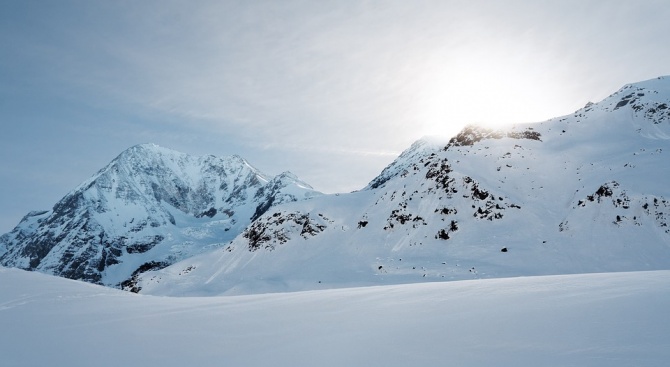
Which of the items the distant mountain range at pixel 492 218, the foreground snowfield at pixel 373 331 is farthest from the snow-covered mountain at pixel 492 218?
the foreground snowfield at pixel 373 331

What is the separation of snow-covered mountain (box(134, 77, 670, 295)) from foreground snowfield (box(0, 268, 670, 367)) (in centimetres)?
2694

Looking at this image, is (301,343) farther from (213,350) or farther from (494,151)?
(494,151)

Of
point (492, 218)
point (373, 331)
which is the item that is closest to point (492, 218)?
point (492, 218)

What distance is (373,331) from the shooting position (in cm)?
467

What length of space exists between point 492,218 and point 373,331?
3959 cm

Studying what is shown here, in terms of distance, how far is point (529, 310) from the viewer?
197 inches

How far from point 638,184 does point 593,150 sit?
1312cm

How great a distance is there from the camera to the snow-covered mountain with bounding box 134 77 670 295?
104 feet

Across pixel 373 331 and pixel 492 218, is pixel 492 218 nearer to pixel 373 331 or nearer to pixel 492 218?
pixel 492 218

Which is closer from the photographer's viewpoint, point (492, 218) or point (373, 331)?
point (373, 331)

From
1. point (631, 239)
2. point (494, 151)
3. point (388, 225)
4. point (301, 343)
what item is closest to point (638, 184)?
point (631, 239)

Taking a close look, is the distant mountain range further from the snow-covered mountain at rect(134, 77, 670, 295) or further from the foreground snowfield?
the foreground snowfield

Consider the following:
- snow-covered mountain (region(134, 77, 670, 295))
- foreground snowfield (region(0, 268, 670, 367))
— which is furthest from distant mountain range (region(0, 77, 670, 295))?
foreground snowfield (region(0, 268, 670, 367))

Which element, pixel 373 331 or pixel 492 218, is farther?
pixel 492 218
